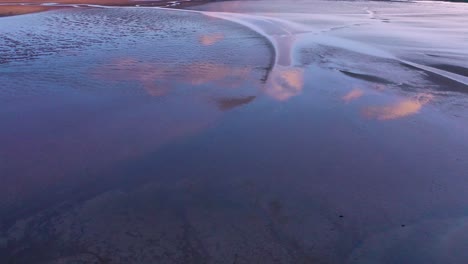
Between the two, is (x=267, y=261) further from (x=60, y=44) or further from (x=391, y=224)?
(x=60, y=44)

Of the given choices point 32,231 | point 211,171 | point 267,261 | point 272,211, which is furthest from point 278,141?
point 32,231

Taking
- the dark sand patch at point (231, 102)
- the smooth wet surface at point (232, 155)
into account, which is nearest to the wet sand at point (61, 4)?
the smooth wet surface at point (232, 155)

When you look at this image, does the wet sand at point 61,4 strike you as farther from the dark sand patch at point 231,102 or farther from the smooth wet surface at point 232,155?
the dark sand patch at point 231,102

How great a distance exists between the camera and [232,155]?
500 centimetres

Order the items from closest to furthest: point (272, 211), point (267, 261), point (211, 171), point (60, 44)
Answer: point (267, 261)
point (272, 211)
point (211, 171)
point (60, 44)

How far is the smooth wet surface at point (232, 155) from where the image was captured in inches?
136

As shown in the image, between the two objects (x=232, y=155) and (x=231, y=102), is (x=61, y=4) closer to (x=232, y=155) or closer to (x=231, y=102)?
(x=231, y=102)

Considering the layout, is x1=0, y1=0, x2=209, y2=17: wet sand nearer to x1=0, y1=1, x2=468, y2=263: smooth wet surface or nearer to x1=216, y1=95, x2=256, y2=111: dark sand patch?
x1=0, y1=1, x2=468, y2=263: smooth wet surface

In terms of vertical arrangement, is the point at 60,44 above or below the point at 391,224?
above

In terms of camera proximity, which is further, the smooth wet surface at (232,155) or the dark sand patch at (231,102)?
the dark sand patch at (231,102)

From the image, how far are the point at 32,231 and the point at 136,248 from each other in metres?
0.99

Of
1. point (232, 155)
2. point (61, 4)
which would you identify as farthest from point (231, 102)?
point (61, 4)

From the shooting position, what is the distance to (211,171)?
461 centimetres

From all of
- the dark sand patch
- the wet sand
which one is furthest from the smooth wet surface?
the wet sand
